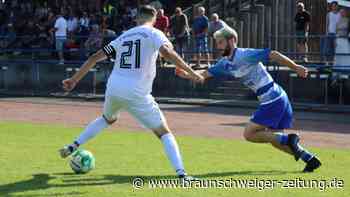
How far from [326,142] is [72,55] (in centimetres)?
1609

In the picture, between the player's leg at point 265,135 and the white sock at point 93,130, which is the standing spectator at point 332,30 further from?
the white sock at point 93,130

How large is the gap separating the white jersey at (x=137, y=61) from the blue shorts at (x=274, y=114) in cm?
169

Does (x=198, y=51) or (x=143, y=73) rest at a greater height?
(x=143, y=73)

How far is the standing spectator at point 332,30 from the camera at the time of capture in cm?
2256

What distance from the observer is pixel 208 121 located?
1880 centimetres

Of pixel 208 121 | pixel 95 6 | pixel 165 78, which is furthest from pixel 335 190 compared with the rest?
pixel 95 6

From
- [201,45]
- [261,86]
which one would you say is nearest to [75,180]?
[261,86]

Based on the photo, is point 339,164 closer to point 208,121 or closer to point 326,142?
point 326,142

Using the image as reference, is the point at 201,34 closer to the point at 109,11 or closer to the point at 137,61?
the point at 109,11

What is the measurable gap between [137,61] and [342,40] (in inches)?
559

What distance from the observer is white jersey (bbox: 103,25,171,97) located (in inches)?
363

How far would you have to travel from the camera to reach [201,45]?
2530 centimetres

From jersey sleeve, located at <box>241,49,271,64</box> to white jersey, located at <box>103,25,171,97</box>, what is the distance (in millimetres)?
1150

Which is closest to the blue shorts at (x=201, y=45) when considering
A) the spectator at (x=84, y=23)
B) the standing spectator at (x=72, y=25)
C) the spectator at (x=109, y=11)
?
the spectator at (x=84, y=23)
